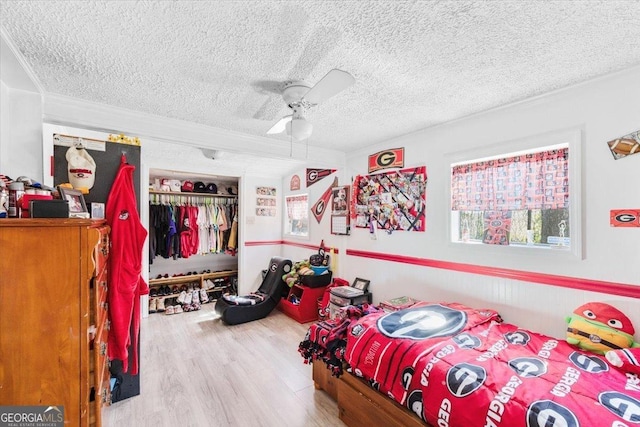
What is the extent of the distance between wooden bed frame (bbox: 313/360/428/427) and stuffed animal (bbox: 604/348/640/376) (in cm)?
110

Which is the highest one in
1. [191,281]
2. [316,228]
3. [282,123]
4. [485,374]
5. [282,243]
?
[282,123]

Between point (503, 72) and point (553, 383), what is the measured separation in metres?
1.75

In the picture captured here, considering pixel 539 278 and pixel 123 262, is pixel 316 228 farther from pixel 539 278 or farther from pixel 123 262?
pixel 539 278

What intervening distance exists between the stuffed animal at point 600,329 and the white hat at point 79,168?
340 cm

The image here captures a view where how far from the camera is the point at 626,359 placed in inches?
57.9

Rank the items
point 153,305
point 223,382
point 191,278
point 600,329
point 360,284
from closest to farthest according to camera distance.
→ point 600,329 → point 223,382 → point 360,284 → point 153,305 → point 191,278

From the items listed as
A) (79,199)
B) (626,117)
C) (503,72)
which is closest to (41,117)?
(79,199)

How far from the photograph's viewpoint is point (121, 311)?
192 centimetres

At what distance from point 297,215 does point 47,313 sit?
3.92 meters

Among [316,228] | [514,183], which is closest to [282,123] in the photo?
[514,183]

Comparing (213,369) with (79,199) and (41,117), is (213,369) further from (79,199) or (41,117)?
(41,117)

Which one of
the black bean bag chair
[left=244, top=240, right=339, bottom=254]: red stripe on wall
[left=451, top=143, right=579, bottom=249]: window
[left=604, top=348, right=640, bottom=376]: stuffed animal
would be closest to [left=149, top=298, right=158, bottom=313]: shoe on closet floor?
the black bean bag chair

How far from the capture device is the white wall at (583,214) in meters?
1.72

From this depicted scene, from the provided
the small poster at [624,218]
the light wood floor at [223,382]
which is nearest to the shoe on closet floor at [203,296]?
the light wood floor at [223,382]
